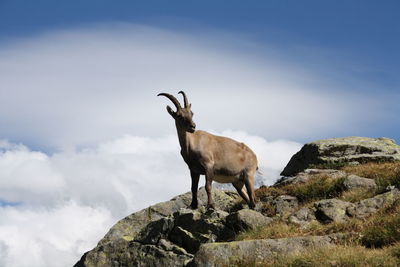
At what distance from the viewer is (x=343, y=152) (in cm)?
2942

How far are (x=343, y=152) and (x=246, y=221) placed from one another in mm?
14527

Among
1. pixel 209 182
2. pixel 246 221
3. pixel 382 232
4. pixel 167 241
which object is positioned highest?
pixel 209 182

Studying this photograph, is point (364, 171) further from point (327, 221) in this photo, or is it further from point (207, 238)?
point (207, 238)

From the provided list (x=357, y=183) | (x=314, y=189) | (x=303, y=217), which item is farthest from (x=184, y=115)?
(x=357, y=183)

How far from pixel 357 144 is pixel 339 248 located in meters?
18.9

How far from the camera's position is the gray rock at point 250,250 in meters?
A: 12.6

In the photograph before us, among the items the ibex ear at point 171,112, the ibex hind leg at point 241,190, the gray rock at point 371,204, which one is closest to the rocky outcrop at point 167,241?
the ibex hind leg at point 241,190

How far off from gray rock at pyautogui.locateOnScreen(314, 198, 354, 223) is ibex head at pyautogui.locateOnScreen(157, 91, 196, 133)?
203 inches

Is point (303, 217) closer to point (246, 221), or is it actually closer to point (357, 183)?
point (246, 221)

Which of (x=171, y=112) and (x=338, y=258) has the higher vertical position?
(x=171, y=112)

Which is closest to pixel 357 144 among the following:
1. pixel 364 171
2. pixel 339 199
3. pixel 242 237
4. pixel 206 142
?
pixel 364 171

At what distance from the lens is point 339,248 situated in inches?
472

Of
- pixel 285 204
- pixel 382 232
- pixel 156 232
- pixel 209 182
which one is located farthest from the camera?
pixel 285 204

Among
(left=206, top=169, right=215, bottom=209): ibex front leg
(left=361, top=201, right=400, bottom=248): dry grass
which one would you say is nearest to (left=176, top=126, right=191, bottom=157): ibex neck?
(left=206, top=169, right=215, bottom=209): ibex front leg
